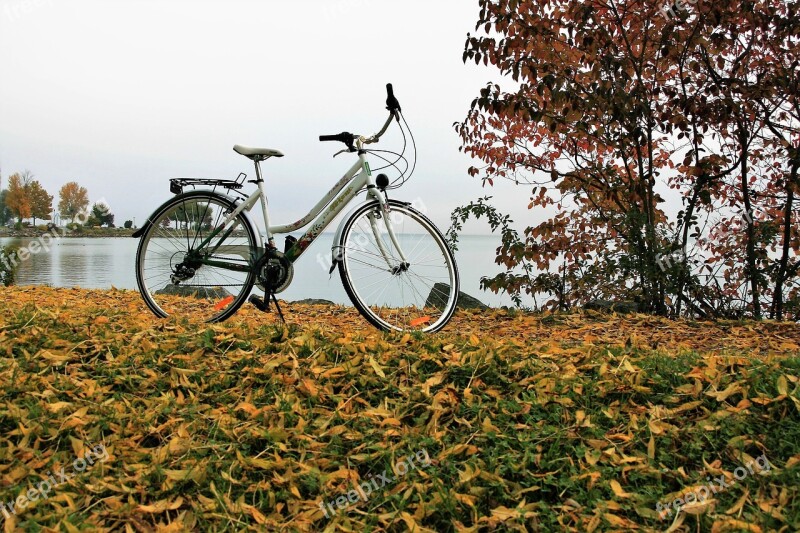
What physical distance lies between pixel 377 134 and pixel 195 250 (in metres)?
1.70

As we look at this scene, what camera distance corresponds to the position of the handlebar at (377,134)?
4.33 meters

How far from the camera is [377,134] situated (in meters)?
4.40

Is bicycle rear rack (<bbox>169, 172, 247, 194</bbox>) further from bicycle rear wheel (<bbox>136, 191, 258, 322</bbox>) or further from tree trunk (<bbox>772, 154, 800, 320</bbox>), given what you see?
tree trunk (<bbox>772, 154, 800, 320</bbox>)

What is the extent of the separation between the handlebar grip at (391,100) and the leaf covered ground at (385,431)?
4.96 feet

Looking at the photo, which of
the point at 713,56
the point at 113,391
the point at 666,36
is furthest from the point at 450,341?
the point at 713,56

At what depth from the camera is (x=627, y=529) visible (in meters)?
2.53

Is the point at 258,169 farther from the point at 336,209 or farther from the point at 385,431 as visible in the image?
the point at 385,431

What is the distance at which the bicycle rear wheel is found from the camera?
4812 mm

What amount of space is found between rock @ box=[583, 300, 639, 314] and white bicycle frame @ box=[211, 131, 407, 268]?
278 cm

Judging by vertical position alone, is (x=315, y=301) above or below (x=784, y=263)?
below

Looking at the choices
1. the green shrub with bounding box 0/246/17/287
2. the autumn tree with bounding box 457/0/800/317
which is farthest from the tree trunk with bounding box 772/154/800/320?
the green shrub with bounding box 0/246/17/287

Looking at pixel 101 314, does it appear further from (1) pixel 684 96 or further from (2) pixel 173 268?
(1) pixel 684 96

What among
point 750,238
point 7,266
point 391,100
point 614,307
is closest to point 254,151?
point 391,100

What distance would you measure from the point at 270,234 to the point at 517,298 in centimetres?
308
